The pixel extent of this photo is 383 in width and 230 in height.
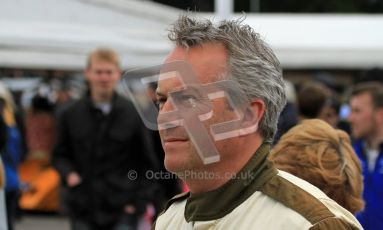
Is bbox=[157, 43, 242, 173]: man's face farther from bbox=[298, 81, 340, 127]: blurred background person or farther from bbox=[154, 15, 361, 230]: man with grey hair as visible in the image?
bbox=[298, 81, 340, 127]: blurred background person

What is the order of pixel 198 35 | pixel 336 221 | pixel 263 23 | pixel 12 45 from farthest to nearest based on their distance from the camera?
pixel 263 23, pixel 12 45, pixel 198 35, pixel 336 221

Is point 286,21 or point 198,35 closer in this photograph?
point 198,35

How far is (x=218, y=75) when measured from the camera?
163 cm

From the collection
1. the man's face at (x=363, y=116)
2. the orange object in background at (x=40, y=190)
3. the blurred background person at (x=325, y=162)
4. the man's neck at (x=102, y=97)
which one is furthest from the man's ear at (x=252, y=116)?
the orange object in background at (x=40, y=190)

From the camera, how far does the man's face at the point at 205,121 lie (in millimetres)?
1627

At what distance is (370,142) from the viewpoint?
4480 millimetres

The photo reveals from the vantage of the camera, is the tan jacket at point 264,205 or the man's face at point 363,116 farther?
the man's face at point 363,116

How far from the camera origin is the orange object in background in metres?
10.6

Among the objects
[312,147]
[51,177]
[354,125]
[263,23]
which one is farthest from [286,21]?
[312,147]

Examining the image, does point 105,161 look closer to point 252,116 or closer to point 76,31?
point 252,116

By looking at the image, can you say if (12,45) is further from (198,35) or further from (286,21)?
(286,21)

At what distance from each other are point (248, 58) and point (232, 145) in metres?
0.21

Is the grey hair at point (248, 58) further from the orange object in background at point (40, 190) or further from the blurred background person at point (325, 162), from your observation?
the orange object in background at point (40, 190)

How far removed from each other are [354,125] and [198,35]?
325 cm
